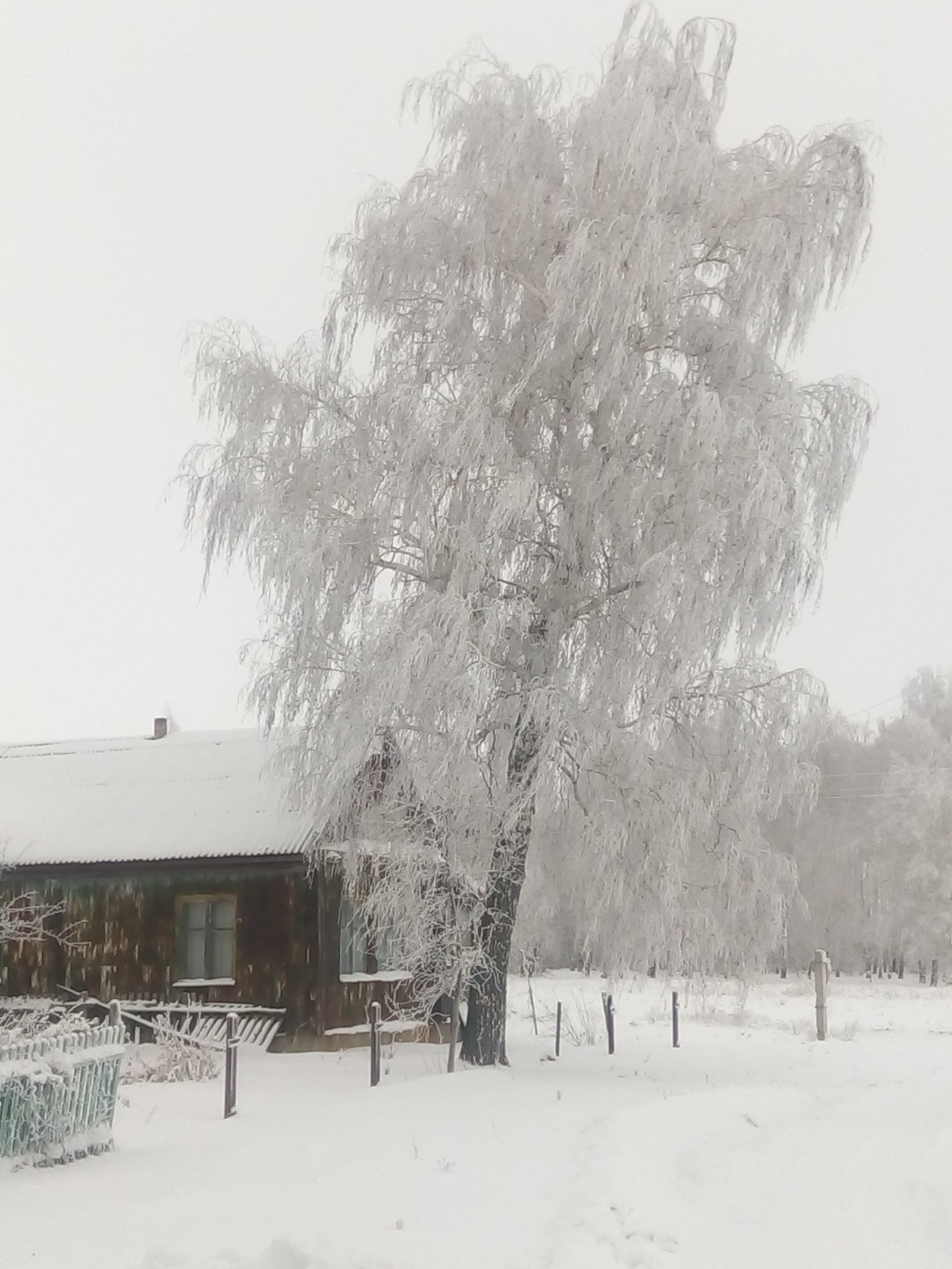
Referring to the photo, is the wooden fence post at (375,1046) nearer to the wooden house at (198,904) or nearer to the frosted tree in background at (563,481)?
the frosted tree in background at (563,481)

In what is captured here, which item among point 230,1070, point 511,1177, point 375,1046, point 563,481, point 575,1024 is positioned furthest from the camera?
point 575,1024

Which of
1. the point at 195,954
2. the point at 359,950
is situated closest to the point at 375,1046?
the point at 359,950

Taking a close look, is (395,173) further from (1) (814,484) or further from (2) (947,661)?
(2) (947,661)

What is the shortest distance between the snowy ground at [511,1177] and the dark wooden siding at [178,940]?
110 inches

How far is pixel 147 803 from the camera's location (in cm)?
2136

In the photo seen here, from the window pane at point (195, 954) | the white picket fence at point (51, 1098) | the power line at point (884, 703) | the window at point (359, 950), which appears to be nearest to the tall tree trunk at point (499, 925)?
the window at point (359, 950)

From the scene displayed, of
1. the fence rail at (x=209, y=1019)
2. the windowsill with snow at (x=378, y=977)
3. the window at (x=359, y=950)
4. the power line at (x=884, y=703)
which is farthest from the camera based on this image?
the power line at (x=884, y=703)

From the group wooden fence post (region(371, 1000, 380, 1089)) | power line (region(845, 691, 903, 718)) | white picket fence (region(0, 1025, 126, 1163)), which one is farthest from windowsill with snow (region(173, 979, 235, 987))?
power line (region(845, 691, 903, 718))

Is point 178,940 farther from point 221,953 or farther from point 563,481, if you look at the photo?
point 563,481

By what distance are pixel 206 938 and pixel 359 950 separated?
7.50 ft

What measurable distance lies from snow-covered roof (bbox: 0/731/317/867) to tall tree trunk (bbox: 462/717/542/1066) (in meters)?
4.02

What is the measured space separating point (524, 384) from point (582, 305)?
107 centimetres

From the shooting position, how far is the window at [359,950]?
63.6 feet

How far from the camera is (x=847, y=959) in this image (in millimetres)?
47844
